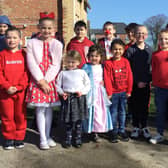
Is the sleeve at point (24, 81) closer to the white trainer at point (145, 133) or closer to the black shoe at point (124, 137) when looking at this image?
the black shoe at point (124, 137)

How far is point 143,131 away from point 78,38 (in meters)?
1.98

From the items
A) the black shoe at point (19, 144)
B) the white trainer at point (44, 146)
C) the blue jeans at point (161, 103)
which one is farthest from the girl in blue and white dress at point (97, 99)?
the black shoe at point (19, 144)

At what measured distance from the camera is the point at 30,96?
152 inches

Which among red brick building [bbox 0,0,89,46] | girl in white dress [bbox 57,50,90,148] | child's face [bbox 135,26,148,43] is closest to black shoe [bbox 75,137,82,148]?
girl in white dress [bbox 57,50,90,148]

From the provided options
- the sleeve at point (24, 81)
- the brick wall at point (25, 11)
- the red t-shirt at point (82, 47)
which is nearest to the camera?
the sleeve at point (24, 81)

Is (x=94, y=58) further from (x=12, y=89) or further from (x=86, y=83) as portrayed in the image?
(x=12, y=89)

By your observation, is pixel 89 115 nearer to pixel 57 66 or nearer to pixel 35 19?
pixel 57 66

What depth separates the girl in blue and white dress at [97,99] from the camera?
13.6 feet

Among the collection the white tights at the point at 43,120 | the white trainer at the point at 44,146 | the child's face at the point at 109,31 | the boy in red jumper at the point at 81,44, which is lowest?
the white trainer at the point at 44,146

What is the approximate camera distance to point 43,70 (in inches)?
155

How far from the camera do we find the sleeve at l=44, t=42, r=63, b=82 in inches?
153

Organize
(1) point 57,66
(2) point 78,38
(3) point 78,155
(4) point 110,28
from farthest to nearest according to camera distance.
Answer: (4) point 110,28 < (2) point 78,38 < (1) point 57,66 < (3) point 78,155

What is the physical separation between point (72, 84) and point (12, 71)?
91 centimetres

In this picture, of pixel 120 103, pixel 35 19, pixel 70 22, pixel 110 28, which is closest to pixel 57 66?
pixel 120 103
